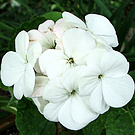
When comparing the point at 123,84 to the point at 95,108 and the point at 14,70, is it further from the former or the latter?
the point at 14,70

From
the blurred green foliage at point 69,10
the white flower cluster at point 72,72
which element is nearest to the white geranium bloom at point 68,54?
the white flower cluster at point 72,72

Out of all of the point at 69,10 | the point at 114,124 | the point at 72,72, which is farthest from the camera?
the point at 69,10

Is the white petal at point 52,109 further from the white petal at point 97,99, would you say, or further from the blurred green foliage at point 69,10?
the blurred green foliage at point 69,10

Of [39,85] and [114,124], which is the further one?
[114,124]

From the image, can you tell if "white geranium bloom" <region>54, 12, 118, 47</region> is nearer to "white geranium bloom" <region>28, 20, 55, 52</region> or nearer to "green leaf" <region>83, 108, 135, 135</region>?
"white geranium bloom" <region>28, 20, 55, 52</region>

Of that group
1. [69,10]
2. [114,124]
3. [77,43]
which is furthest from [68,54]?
[69,10]

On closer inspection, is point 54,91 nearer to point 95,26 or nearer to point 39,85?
point 39,85

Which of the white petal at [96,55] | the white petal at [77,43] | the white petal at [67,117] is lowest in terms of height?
the white petal at [67,117]

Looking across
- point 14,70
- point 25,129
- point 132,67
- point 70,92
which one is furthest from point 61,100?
point 132,67
